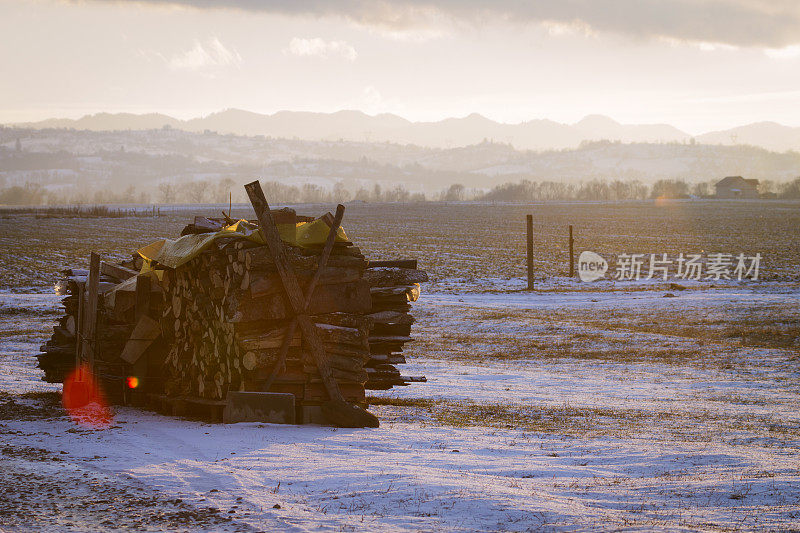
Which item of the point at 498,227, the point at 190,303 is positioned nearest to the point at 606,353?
the point at 190,303

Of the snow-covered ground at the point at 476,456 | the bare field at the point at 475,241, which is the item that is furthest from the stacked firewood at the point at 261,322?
the bare field at the point at 475,241

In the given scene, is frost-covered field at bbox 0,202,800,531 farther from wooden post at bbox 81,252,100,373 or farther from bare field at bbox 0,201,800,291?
bare field at bbox 0,201,800,291

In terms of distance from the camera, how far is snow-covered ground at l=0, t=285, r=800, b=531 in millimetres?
7434

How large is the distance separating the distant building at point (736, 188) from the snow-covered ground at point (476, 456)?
172 m

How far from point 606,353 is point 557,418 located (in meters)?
7.88

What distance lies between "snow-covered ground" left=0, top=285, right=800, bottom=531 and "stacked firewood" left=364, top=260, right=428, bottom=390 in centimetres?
60

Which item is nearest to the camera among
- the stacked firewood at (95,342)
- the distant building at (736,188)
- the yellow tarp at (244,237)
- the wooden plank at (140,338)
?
the yellow tarp at (244,237)

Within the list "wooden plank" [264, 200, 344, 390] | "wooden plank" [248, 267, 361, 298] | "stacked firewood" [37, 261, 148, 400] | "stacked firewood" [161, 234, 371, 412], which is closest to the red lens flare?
"stacked firewood" [37, 261, 148, 400]

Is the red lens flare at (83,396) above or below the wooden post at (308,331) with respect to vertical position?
below

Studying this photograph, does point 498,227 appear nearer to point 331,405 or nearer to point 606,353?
point 606,353

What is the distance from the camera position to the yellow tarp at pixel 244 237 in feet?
39.4

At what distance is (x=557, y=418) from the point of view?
512 inches

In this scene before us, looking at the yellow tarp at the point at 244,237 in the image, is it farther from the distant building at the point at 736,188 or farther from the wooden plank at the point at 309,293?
the distant building at the point at 736,188

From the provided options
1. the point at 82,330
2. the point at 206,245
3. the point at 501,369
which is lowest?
the point at 501,369
